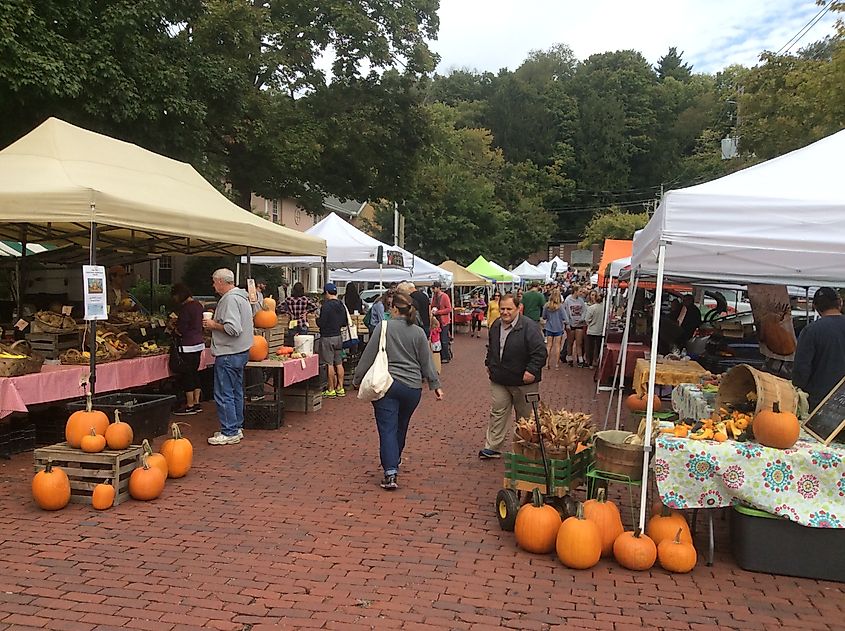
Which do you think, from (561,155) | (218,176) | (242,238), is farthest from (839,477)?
(561,155)

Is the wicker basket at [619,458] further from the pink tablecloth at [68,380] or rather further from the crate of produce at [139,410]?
the pink tablecloth at [68,380]

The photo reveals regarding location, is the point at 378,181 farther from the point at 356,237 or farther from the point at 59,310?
the point at 59,310

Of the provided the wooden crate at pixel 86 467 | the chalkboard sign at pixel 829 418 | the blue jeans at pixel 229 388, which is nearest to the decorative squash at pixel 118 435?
the wooden crate at pixel 86 467

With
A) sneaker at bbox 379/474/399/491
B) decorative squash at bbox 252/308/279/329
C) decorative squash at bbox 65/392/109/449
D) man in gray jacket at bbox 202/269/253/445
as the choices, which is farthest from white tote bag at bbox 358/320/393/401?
decorative squash at bbox 252/308/279/329

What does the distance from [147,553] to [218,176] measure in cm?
1260

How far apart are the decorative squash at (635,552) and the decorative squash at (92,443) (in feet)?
13.7

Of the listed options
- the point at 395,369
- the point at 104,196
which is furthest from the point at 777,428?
the point at 104,196

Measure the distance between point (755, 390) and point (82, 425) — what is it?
18.4 feet

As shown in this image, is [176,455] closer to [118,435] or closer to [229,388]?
[118,435]

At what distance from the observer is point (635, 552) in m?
4.57

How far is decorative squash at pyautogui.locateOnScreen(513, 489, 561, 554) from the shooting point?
4785 millimetres

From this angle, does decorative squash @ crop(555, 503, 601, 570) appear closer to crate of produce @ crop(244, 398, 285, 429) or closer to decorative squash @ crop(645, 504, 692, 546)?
decorative squash @ crop(645, 504, 692, 546)

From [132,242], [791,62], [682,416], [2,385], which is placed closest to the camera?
[2,385]

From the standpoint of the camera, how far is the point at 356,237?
14.8 metres
